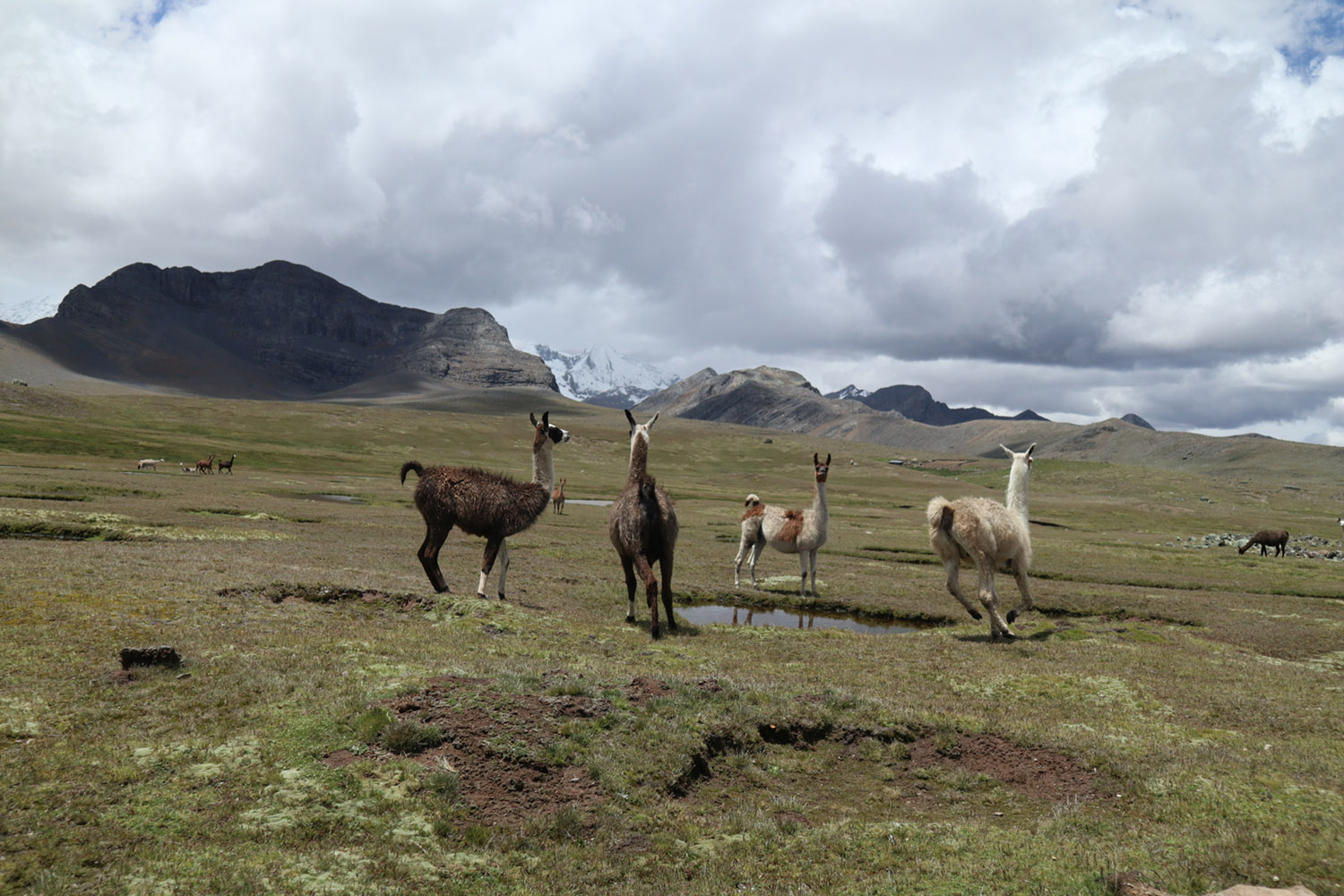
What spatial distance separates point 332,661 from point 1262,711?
16.1 metres

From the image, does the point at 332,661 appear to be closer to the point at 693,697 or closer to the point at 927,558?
the point at 693,697

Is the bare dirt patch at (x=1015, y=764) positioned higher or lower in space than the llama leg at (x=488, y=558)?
lower

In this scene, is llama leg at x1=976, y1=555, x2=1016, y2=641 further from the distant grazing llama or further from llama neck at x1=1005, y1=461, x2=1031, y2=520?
the distant grazing llama

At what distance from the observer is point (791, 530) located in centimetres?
2748

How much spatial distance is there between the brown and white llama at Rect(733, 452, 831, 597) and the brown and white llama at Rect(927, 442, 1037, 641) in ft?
20.1

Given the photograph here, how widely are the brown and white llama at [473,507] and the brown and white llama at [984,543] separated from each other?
10.6 meters

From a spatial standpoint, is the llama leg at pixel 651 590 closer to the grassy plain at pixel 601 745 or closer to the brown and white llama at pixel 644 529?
the brown and white llama at pixel 644 529

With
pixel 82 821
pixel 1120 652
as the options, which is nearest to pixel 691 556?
pixel 1120 652

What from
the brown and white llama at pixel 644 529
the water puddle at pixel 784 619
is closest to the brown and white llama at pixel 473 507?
the brown and white llama at pixel 644 529

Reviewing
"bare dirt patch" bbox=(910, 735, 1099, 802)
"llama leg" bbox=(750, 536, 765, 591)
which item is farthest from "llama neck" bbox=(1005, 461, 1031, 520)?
"bare dirt patch" bbox=(910, 735, 1099, 802)

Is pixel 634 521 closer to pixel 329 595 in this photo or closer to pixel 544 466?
pixel 544 466

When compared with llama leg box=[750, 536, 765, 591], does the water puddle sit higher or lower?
lower

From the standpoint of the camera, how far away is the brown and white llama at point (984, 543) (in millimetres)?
18328

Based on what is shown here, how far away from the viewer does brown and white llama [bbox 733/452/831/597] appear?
26438mm
